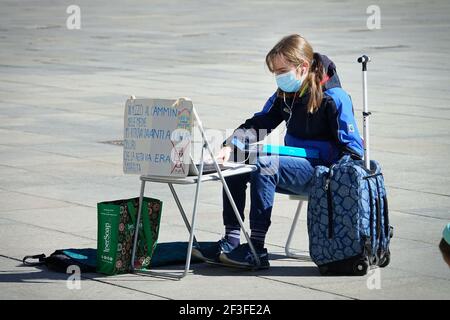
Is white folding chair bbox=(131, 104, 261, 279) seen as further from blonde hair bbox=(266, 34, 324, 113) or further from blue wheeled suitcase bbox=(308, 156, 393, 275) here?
blonde hair bbox=(266, 34, 324, 113)

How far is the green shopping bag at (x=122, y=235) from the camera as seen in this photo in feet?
22.8

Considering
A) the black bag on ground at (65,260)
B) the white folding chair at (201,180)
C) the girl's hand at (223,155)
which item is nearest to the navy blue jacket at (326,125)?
the girl's hand at (223,155)

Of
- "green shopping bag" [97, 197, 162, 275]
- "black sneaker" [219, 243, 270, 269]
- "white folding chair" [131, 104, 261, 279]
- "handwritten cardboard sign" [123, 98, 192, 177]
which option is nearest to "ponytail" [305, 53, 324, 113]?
"white folding chair" [131, 104, 261, 279]

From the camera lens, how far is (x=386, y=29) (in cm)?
2902

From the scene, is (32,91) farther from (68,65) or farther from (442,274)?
(442,274)

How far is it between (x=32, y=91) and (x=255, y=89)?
323cm

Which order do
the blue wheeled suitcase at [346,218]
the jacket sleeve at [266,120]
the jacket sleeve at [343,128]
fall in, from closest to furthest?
the blue wheeled suitcase at [346,218] → the jacket sleeve at [343,128] → the jacket sleeve at [266,120]

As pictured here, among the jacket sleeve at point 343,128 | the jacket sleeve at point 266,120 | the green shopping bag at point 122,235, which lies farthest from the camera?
the jacket sleeve at point 266,120

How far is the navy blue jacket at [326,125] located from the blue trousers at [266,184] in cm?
17

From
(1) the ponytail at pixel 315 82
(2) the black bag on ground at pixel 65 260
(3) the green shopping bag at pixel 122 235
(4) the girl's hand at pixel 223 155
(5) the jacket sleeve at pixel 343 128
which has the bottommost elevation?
(2) the black bag on ground at pixel 65 260

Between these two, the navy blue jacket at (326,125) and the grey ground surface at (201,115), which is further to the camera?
the navy blue jacket at (326,125)

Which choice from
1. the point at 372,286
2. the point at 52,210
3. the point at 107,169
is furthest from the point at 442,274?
the point at 107,169

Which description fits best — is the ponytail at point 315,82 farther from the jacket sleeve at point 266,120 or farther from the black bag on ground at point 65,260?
the black bag on ground at point 65,260

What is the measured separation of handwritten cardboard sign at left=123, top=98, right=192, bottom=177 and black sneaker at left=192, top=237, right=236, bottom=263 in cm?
59
